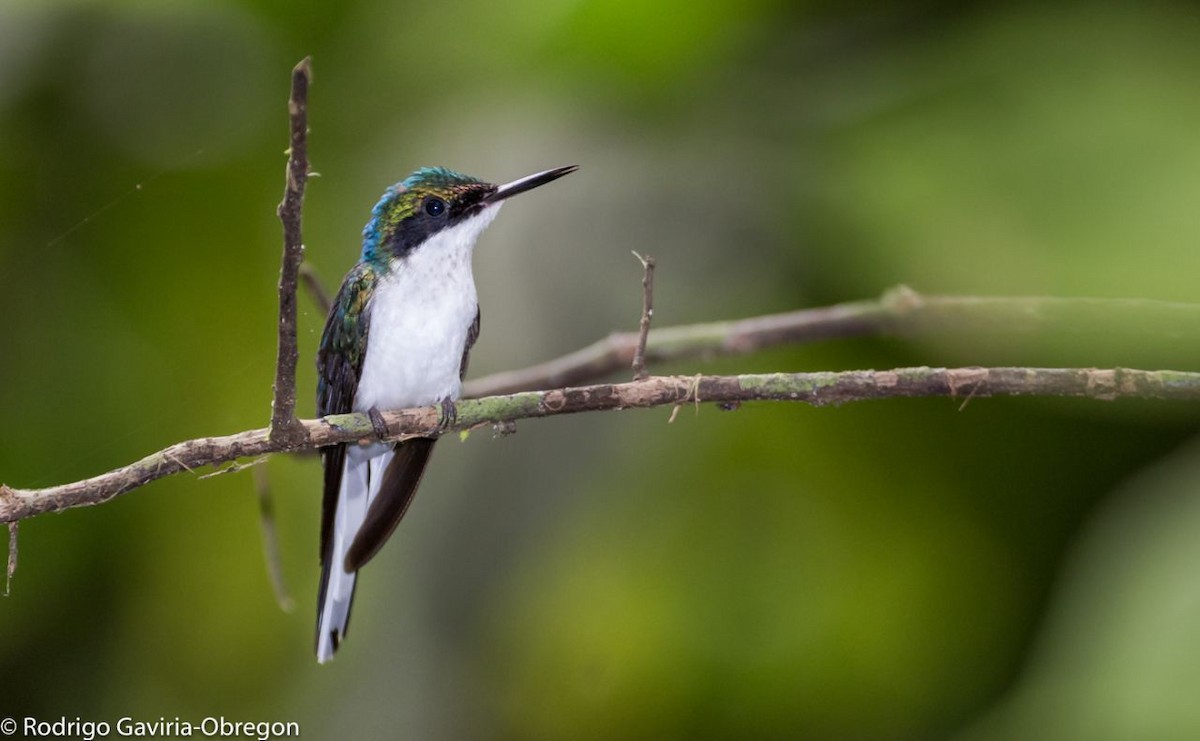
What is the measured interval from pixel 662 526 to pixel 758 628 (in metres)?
0.29

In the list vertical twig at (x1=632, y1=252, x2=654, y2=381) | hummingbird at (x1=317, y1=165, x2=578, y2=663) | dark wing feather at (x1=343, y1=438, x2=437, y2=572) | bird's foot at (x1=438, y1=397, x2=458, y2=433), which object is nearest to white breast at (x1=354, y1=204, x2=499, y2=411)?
hummingbird at (x1=317, y1=165, x2=578, y2=663)

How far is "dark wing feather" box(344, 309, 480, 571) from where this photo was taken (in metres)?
1.25

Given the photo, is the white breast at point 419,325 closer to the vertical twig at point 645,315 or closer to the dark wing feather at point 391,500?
the dark wing feather at point 391,500

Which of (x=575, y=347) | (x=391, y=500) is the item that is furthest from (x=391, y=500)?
(x=575, y=347)

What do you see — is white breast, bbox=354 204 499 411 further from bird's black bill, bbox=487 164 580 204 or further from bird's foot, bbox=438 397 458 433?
bird's foot, bbox=438 397 458 433

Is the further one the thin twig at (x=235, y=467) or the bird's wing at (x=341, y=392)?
the bird's wing at (x=341, y=392)

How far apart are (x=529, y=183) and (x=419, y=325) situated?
1.08 feet

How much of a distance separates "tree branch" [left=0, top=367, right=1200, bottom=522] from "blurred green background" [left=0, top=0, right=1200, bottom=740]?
0.63m

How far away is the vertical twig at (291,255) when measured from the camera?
2.52 ft

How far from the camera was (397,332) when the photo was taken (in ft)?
4.87

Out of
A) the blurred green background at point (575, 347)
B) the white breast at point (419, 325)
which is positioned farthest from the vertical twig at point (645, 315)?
the blurred green background at point (575, 347)

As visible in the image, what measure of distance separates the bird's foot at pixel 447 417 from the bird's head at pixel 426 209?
0.29 meters

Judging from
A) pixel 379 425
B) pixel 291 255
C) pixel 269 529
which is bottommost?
pixel 269 529

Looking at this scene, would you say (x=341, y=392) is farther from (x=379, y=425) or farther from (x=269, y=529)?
(x=269, y=529)
